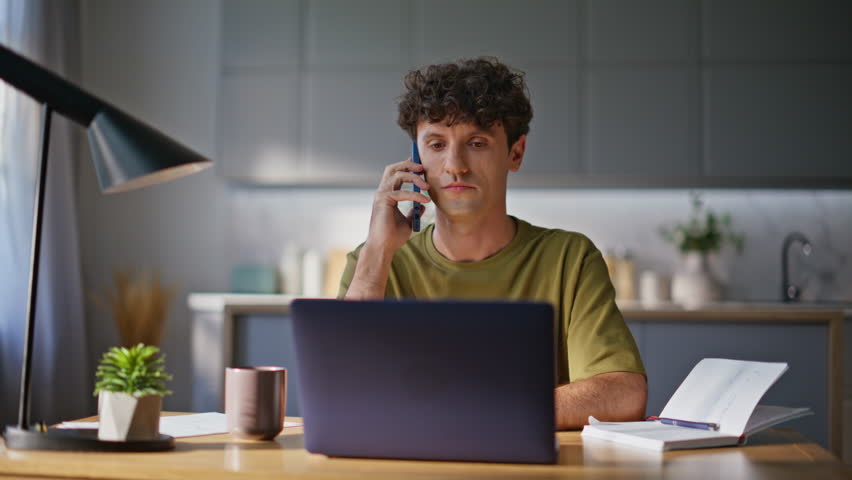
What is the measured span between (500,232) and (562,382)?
349mm

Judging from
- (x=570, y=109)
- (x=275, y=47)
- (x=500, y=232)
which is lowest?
(x=500, y=232)

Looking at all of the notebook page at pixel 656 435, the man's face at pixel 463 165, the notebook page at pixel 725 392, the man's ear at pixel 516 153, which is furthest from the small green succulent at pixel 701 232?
the notebook page at pixel 656 435

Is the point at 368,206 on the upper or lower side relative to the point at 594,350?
upper

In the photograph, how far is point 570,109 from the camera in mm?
3852

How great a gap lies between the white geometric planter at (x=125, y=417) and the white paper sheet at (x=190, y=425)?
11cm

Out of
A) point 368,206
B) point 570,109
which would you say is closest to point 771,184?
point 570,109

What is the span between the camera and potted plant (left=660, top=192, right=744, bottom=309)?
3.84 metres

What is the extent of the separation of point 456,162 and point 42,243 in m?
2.54

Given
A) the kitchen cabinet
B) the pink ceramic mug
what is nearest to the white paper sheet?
the pink ceramic mug

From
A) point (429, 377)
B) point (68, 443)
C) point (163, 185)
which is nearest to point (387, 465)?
point (429, 377)

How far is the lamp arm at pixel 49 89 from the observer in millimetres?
1118

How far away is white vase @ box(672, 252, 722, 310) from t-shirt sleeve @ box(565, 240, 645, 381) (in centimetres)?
215

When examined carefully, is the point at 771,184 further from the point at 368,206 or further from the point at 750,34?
the point at 368,206

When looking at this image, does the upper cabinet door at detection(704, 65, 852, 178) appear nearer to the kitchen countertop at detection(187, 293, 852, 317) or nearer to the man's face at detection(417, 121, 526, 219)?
the kitchen countertop at detection(187, 293, 852, 317)
